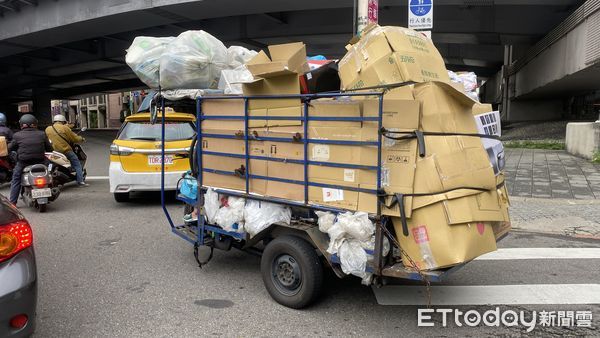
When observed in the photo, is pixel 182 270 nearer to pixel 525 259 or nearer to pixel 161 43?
pixel 161 43

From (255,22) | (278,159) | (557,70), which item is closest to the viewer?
(278,159)

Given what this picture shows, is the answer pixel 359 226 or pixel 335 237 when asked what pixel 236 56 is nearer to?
pixel 335 237

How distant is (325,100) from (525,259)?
3.33 m

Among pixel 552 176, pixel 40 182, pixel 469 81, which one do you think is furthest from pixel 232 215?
pixel 552 176

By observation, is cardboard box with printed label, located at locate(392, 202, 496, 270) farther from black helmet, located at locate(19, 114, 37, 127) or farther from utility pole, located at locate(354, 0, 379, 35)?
black helmet, located at locate(19, 114, 37, 127)

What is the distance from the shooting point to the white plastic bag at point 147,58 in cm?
568

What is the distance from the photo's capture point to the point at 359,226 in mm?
3488

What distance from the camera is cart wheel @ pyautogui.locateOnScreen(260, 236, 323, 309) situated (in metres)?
3.86

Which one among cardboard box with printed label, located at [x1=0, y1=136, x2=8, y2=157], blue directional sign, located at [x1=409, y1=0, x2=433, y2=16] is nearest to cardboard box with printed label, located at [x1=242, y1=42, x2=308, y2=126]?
blue directional sign, located at [x1=409, y1=0, x2=433, y2=16]

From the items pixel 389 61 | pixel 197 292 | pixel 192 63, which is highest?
Answer: pixel 192 63

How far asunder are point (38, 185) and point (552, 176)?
9898 millimetres

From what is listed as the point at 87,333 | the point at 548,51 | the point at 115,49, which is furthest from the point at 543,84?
the point at 115,49

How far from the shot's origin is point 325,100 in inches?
150

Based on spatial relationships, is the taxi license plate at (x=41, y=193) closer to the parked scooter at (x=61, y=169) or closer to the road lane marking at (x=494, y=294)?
the parked scooter at (x=61, y=169)
